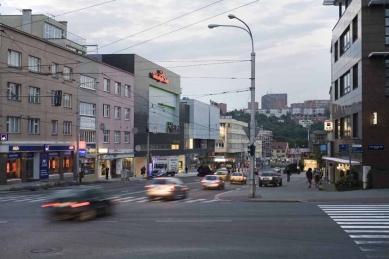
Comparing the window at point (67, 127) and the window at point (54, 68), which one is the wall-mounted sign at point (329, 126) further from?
the window at point (54, 68)

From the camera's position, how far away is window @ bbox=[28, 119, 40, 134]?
4609cm

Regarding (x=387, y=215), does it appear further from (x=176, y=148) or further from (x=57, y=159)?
(x=176, y=148)

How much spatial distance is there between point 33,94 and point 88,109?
38.6 ft

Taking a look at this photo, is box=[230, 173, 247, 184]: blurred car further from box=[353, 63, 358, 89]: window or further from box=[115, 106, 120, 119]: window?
box=[115, 106, 120, 119]: window

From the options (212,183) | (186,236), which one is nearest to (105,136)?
(212,183)

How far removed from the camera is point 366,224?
1627 centimetres

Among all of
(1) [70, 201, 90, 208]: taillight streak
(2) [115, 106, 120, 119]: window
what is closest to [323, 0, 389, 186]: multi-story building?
(1) [70, 201, 90, 208]: taillight streak

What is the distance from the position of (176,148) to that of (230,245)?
7816 centimetres

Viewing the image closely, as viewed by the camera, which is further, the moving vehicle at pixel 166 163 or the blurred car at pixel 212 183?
the moving vehicle at pixel 166 163

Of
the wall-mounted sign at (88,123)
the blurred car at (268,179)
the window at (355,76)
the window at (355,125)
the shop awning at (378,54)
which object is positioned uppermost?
the shop awning at (378,54)

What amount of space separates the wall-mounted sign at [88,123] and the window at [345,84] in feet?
99.4

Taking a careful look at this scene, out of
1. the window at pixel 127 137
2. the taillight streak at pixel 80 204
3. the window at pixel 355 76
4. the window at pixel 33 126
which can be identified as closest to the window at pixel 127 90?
the window at pixel 127 137

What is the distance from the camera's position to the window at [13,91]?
43.1 metres

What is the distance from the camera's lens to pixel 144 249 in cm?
1203
